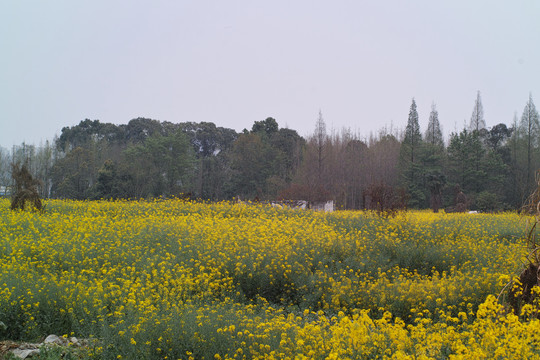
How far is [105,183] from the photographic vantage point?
95.8ft

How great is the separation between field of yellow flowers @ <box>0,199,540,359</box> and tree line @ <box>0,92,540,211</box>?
52.2 feet

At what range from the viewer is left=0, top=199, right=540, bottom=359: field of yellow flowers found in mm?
4145

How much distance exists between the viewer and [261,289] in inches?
311

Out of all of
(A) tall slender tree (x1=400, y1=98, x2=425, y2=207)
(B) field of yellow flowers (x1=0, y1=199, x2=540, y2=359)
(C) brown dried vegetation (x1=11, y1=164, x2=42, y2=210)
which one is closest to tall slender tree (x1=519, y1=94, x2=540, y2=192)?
(A) tall slender tree (x1=400, y1=98, x2=425, y2=207)

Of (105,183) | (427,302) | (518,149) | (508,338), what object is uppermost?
(518,149)

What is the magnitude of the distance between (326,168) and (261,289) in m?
27.0

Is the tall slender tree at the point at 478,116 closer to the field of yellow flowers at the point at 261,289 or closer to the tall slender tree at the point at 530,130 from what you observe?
the tall slender tree at the point at 530,130

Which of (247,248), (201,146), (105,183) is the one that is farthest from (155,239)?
(201,146)

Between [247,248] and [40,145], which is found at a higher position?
[40,145]

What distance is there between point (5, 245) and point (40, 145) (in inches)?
1736

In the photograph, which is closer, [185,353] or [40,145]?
[185,353]

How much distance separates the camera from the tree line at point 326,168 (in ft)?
102

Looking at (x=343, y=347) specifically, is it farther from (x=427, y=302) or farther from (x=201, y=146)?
(x=201, y=146)

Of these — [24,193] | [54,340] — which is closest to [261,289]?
[54,340]
